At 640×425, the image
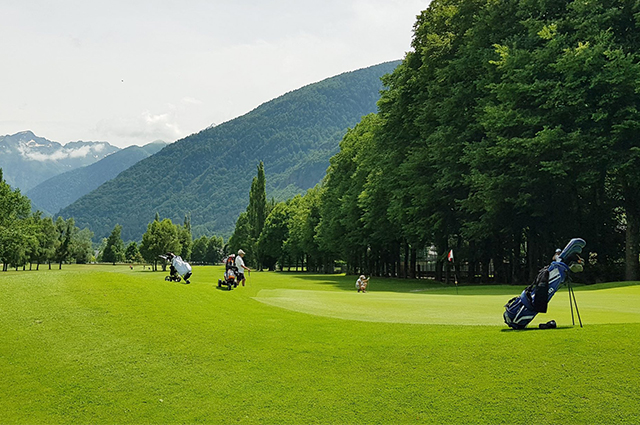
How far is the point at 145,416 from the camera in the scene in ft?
32.8

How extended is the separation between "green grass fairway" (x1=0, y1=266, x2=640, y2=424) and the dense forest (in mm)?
20862

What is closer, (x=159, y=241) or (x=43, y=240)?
(x=43, y=240)

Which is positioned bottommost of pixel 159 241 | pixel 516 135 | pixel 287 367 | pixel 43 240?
pixel 287 367

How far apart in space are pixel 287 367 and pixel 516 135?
31401mm

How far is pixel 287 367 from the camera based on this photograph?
11922 millimetres

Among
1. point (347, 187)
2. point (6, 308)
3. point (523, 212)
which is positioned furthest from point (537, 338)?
point (347, 187)

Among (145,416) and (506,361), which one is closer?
(145,416)

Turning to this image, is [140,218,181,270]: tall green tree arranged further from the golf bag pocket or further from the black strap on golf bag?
the black strap on golf bag

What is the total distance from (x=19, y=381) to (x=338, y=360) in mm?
6711

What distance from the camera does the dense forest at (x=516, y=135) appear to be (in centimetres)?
3281

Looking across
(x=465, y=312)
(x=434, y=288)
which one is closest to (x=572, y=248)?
(x=465, y=312)

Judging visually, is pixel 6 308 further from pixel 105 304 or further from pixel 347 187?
pixel 347 187

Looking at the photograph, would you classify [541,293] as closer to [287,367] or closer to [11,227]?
[287,367]

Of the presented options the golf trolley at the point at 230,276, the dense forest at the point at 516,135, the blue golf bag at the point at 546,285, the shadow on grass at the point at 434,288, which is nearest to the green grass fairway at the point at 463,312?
the blue golf bag at the point at 546,285
